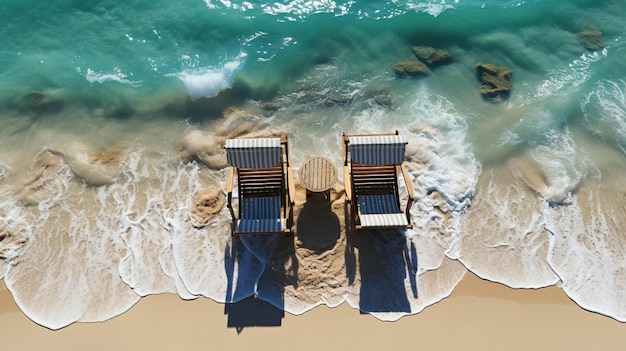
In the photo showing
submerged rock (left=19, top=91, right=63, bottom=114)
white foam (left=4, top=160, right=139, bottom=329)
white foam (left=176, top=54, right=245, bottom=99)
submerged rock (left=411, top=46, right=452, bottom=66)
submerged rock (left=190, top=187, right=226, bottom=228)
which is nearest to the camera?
white foam (left=4, top=160, right=139, bottom=329)

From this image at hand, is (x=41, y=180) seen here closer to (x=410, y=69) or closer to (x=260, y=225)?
(x=260, y=225)

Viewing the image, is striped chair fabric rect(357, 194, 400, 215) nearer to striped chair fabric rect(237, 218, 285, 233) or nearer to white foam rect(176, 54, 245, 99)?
striped chair fabric rect(237, 218, 285, 233)

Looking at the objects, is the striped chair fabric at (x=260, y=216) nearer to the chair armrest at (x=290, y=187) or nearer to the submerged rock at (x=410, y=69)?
the chair armrest at (x=290, y=187)

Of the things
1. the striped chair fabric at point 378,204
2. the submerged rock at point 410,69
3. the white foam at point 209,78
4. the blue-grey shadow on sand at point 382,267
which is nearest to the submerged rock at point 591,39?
the submerged rock at point 410,69

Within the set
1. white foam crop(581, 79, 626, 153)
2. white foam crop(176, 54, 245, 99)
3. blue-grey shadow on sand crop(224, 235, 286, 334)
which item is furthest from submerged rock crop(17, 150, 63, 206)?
white foam crop(581, 79, 626, 153)

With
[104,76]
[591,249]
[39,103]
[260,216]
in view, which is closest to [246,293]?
[260,216]
